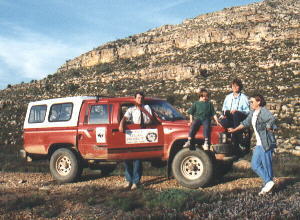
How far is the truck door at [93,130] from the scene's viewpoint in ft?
30.8

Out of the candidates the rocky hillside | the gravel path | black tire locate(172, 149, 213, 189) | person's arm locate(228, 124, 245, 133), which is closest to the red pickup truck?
black tire locate(172, 149, 213, 189)

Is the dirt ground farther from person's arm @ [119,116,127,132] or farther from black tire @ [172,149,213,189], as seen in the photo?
person's arm @ [119,116,127,132]

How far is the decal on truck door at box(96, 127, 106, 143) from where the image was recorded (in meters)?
9.32

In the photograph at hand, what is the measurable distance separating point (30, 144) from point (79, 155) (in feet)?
5.96

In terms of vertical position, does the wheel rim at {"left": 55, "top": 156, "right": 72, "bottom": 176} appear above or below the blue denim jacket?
below

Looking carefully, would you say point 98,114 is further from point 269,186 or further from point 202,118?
point 269,186

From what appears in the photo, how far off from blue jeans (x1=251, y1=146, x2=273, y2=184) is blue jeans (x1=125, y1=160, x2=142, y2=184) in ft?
8.98

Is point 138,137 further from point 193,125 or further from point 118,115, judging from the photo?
point 193,125

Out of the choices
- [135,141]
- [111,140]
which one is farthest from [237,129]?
[111,140]

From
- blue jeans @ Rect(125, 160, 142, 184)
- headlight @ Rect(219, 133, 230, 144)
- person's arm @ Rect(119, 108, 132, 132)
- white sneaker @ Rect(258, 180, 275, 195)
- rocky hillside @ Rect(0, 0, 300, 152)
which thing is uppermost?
rocky hillside @ Rect(0, 0, 300, 152)

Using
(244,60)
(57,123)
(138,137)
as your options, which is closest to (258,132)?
(138,137)

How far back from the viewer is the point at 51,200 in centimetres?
768

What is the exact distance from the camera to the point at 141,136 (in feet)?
29.7

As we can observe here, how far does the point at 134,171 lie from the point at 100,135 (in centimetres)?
134
